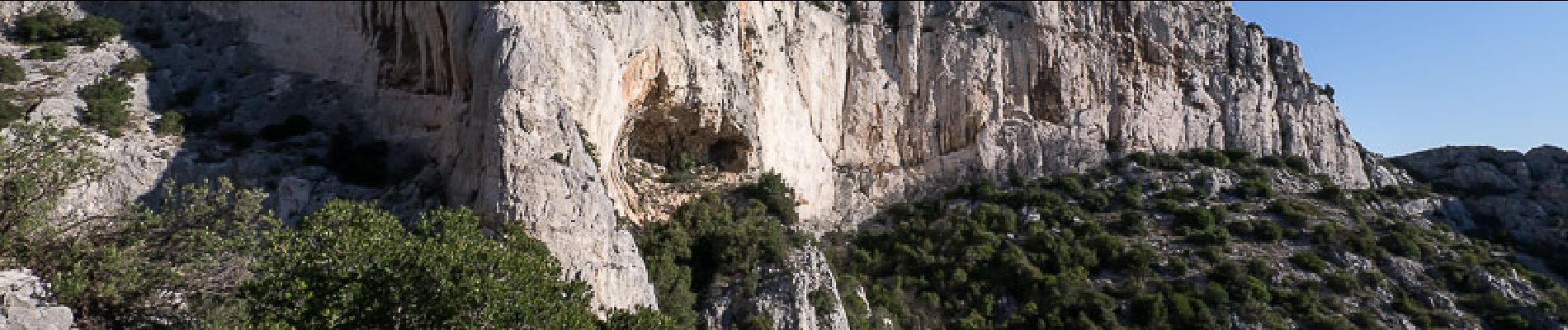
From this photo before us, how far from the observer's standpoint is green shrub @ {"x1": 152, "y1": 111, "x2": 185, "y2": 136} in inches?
1062

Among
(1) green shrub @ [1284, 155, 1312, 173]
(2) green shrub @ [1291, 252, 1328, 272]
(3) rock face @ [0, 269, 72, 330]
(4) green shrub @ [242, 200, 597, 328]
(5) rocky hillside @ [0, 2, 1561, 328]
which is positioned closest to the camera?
(3) rock face @ [0, 269, 72, 330]

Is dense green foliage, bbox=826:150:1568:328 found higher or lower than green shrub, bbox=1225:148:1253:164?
lower

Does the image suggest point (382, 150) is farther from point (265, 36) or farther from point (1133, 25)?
point (1133, 25)

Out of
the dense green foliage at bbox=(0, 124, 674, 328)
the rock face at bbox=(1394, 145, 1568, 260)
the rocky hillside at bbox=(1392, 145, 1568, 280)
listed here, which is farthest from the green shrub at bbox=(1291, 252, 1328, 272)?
the dense green foliage at bbox=(0, 124, 674, 328)

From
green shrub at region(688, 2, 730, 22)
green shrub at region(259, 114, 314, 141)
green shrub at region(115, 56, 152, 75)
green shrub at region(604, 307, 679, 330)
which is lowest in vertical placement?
green shrub at region(604, 307, 679, 330)

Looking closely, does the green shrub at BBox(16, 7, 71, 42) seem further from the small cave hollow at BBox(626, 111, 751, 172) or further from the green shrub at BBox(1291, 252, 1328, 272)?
the green shrub at BBox(1291, 252, 1328, 272)

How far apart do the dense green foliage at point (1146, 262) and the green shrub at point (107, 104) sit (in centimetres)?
2012

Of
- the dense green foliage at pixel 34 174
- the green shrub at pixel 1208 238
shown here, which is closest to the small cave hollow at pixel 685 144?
the dense green foliage at pixel 34 174

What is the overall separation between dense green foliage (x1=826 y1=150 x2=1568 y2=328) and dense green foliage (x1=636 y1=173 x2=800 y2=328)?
2980 mm

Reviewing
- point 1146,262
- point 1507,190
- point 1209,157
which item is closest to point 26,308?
point 1146,262

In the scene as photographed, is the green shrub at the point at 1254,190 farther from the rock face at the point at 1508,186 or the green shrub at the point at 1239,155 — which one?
the rock face at the point at 1508,186

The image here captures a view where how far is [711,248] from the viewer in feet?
93.4

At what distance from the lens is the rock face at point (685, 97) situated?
23.8m

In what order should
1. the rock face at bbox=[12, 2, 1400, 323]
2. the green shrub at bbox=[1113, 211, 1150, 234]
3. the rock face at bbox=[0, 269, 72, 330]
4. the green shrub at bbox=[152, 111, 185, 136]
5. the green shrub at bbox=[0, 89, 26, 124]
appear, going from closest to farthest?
the rock face at bbox=[0, 269, 72, 330]
the rock face at bbox=[12, 2, 1400, 323]
the green shrub at bbox=[0, 89, 26, 124]
the green shrub at bbox=[152, 111, 185, 136]
the green shrub at bbox=[1113, 211, 1150, 234]
